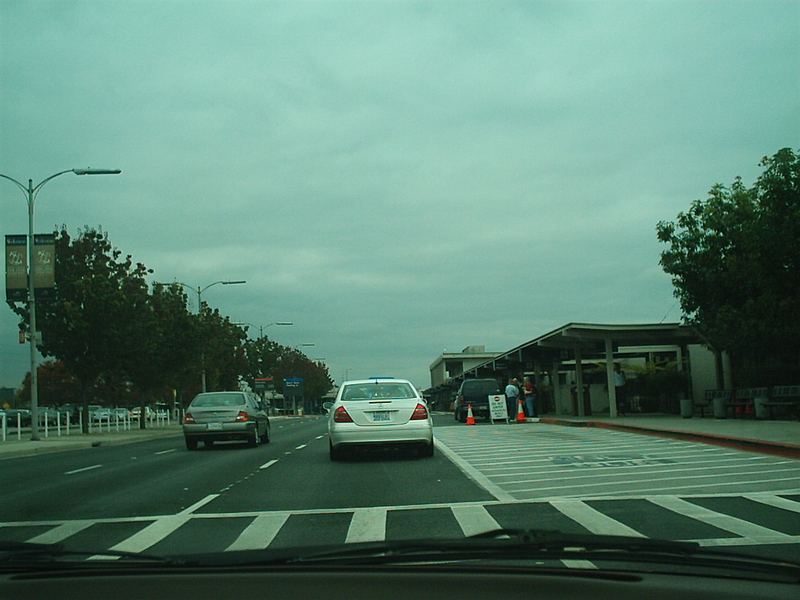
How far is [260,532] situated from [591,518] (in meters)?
3.24

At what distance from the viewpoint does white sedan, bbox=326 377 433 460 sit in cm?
1542

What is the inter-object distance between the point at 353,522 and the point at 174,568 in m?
5.17

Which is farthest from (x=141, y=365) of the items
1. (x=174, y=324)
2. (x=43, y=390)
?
(x=43, y=390)

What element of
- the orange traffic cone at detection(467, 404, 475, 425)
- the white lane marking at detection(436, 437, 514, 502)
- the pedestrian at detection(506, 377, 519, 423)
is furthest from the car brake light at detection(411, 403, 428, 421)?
the pedestrian at detection(506, 377, 519, 423)

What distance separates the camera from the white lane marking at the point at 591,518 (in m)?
7.41

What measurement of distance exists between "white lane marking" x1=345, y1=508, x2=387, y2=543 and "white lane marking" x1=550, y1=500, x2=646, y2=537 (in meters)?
1.90

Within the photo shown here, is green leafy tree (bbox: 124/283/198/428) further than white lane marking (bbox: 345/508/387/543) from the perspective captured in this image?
Yes

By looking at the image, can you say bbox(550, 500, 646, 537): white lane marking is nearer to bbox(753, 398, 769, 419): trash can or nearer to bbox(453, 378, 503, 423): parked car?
bbox(753, 398, 769, 419): trash can

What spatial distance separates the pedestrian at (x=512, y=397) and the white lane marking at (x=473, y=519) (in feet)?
84.0

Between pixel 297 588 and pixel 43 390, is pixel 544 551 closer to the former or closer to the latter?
pixel 297 588

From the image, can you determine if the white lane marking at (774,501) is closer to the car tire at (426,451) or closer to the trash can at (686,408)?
the car tire at (426,451)

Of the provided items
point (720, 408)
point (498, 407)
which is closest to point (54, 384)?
point (498, 407)

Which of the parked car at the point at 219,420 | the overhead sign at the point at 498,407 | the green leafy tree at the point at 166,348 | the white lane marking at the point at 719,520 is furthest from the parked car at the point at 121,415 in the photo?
the white lane marking at the point at 719,520

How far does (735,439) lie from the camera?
635 inches
